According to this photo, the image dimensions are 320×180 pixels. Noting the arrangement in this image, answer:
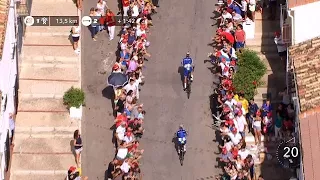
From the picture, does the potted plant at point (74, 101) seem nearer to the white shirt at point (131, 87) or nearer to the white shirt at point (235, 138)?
the white shirt at point (131, 87)

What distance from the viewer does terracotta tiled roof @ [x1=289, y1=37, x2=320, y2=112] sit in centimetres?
3294

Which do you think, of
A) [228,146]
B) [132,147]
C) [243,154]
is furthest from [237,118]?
[132,147]

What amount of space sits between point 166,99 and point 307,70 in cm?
674

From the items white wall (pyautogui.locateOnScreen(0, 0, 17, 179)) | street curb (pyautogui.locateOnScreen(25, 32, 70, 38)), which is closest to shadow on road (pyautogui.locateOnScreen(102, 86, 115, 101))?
street curb (pyautogui.locateOnScreen(25, 32, 70, 38))

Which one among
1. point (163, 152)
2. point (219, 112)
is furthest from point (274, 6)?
point (163, 152)

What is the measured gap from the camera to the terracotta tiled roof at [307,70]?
1297 inches

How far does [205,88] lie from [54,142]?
6.47m

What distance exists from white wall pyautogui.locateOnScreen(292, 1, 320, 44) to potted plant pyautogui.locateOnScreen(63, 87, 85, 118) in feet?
28.4

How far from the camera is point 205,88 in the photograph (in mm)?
38875

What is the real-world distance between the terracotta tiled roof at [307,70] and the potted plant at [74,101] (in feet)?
27.9

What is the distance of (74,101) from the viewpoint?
38.0 metres

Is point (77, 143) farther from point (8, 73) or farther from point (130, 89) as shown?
point (8, 73)

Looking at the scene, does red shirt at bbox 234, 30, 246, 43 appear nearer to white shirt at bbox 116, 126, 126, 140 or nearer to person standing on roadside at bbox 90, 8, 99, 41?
person standing on roadside at bbox 90, 8, 99, 41

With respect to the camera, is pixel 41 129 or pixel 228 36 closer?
pixel 41 129
